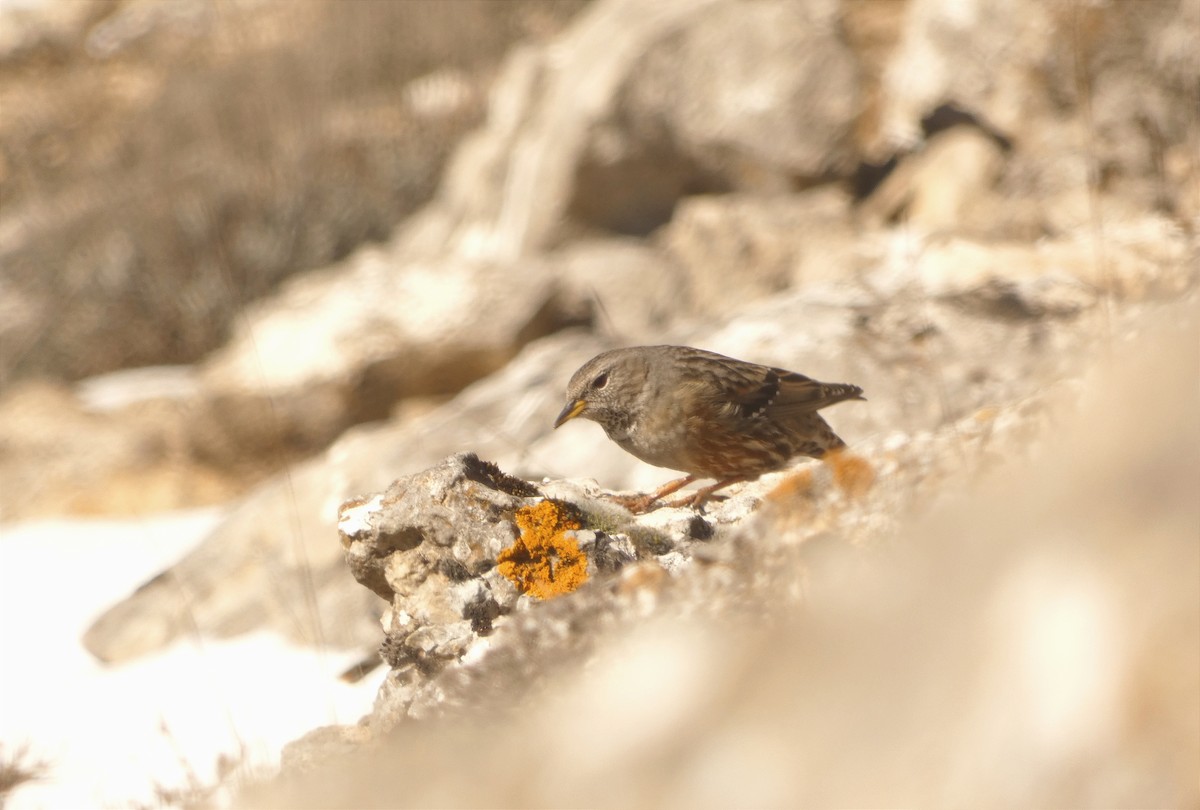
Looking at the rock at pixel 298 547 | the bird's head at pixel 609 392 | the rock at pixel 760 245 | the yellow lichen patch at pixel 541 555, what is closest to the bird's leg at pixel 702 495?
the bird's head at pixel 609 392

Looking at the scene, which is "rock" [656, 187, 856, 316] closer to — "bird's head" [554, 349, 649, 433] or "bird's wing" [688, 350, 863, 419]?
"bird's wing" [688, 350, 863, 419]

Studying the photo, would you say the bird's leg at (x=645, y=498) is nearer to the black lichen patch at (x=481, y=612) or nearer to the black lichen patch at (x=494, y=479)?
the black lichen patch at (x=494, y=479)

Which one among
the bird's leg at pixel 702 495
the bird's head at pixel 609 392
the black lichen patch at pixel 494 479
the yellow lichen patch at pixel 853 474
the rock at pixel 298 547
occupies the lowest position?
the yellow lichen patch at pixel 853 474

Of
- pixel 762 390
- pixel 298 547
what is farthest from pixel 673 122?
pixel 762 390

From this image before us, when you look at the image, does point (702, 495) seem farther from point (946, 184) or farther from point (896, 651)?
point (946, 184)

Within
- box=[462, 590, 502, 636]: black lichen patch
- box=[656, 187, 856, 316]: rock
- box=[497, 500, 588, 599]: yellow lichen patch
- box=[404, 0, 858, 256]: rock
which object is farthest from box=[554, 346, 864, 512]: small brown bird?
box=[404, 0, 858, 256]: rock

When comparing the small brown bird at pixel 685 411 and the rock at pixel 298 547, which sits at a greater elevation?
the rock at pixel 298 547

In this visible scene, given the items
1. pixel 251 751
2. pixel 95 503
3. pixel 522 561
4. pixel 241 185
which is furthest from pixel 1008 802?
pixel 241 185

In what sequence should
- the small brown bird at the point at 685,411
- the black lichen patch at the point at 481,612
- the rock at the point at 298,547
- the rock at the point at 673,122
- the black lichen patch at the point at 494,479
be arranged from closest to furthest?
1. the black lichen patch at the point at 481,612
2. the black lichen patch at the point at 494,479
3. the small brown bird at the point at 685,411
4. the rock at the point at 298,547
5. the rock at the point at 673,122
